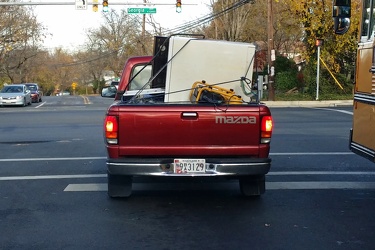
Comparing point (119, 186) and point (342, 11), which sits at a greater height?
point (342, 11)

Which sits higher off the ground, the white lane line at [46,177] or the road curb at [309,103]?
the white lane line at [46,177]

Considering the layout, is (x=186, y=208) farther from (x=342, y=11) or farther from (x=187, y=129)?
(x=342, y=11)

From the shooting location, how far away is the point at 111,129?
281 inches

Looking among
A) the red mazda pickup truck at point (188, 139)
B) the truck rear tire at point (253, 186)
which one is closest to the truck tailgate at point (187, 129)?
the red mazda pickup truck at point (188, 139)

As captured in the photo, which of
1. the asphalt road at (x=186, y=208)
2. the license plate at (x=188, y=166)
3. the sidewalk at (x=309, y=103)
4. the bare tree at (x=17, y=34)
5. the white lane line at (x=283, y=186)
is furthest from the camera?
the bare tree at (x=17, y=34)

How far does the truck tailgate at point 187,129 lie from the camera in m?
7.07

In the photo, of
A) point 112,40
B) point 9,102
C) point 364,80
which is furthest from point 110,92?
point 112,40

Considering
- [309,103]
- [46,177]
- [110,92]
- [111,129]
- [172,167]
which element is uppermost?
[110,92]

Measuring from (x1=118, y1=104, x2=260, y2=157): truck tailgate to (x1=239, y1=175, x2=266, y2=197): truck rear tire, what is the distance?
3.41 feet

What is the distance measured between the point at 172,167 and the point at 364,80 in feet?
9.32

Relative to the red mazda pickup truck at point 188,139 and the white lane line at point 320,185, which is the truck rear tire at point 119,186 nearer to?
the red mazda pickup truck at point 188,139

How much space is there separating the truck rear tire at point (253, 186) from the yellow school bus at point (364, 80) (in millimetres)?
1408

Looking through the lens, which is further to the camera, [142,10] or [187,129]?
[142,10]

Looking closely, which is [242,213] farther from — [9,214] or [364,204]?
[9,214]
